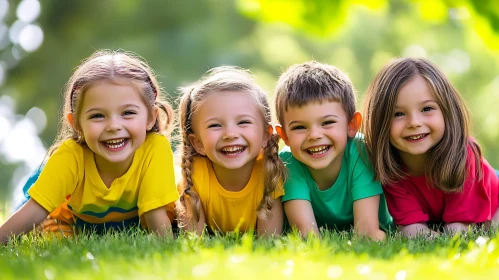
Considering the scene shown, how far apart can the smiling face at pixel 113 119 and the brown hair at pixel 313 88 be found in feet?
2.78

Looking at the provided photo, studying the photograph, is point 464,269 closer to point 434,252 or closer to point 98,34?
point 434,252

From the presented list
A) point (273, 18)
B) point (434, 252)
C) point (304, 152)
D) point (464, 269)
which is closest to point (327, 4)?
point (273, 18)

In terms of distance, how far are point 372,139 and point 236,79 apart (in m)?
0.91

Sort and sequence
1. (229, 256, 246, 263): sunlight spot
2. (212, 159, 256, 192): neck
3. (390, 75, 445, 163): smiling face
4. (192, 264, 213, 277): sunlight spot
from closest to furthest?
(192, 264, 213, 277): sunlight spot
(229, 256, 246, 263): sunlight spot
(390, 75, 445, 163): smiling face
(212, 159, 256, 192): neck

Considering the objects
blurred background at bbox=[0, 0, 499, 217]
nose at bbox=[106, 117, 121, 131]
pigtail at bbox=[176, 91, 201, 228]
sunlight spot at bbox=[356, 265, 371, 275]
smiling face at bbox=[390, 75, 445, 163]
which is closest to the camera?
sunlight spot at bbox=[356, 265, 371, 275]

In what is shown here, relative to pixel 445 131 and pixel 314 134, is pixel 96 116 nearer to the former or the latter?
pixel 314 134

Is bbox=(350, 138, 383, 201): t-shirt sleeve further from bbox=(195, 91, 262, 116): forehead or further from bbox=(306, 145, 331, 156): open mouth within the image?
bbox=(195, 91, 262, 116): forehead

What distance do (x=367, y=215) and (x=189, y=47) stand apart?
10.6m

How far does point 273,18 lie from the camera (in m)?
2.23

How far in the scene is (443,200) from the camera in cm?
438

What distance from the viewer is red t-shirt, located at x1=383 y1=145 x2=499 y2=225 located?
14.0 feet

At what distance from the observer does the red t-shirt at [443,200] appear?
14.0 feet

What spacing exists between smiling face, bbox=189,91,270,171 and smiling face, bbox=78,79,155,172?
1.29 feet

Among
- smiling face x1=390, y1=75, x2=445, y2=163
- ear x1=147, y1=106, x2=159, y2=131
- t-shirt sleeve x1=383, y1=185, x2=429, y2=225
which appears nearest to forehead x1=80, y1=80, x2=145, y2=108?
ear x1=147, y1=106, x2=159, y2=131
